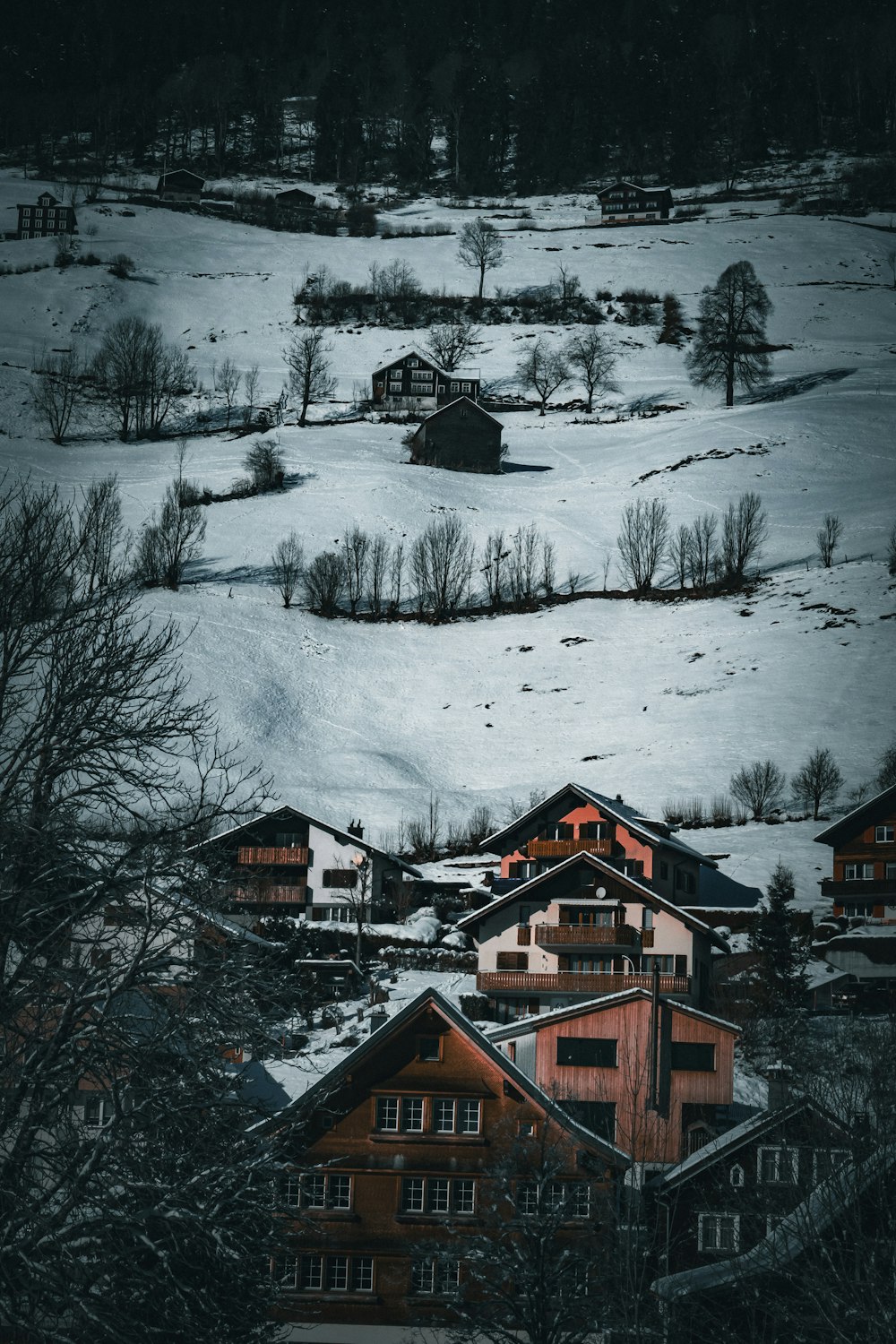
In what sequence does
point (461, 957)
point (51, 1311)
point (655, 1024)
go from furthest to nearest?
point (461, 957)
point (655, 1024)
point (51, 1311)

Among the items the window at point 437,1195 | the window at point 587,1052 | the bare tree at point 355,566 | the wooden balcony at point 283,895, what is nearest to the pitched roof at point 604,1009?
the window at point 587,1052

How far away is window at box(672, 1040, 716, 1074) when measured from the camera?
124ft

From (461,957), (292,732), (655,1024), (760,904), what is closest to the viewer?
(655,1024)

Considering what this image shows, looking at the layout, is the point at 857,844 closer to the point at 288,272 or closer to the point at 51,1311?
the point at 51,1311

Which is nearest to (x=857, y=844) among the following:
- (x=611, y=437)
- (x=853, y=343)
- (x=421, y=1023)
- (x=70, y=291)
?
(x=421, y=1023)

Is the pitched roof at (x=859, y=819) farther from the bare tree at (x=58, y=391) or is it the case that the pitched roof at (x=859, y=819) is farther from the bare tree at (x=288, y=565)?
the bare tree at (x=58, y=391)

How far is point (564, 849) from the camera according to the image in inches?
2488

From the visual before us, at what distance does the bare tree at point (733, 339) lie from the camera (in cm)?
14650

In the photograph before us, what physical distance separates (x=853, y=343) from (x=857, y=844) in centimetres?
11427

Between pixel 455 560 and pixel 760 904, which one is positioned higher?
pixel 455 560

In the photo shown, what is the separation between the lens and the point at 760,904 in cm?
6122

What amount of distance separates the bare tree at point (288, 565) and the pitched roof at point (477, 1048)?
72677 mm

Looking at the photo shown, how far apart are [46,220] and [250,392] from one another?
210ft

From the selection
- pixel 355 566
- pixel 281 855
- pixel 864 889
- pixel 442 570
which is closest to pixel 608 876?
pixel 864 889
